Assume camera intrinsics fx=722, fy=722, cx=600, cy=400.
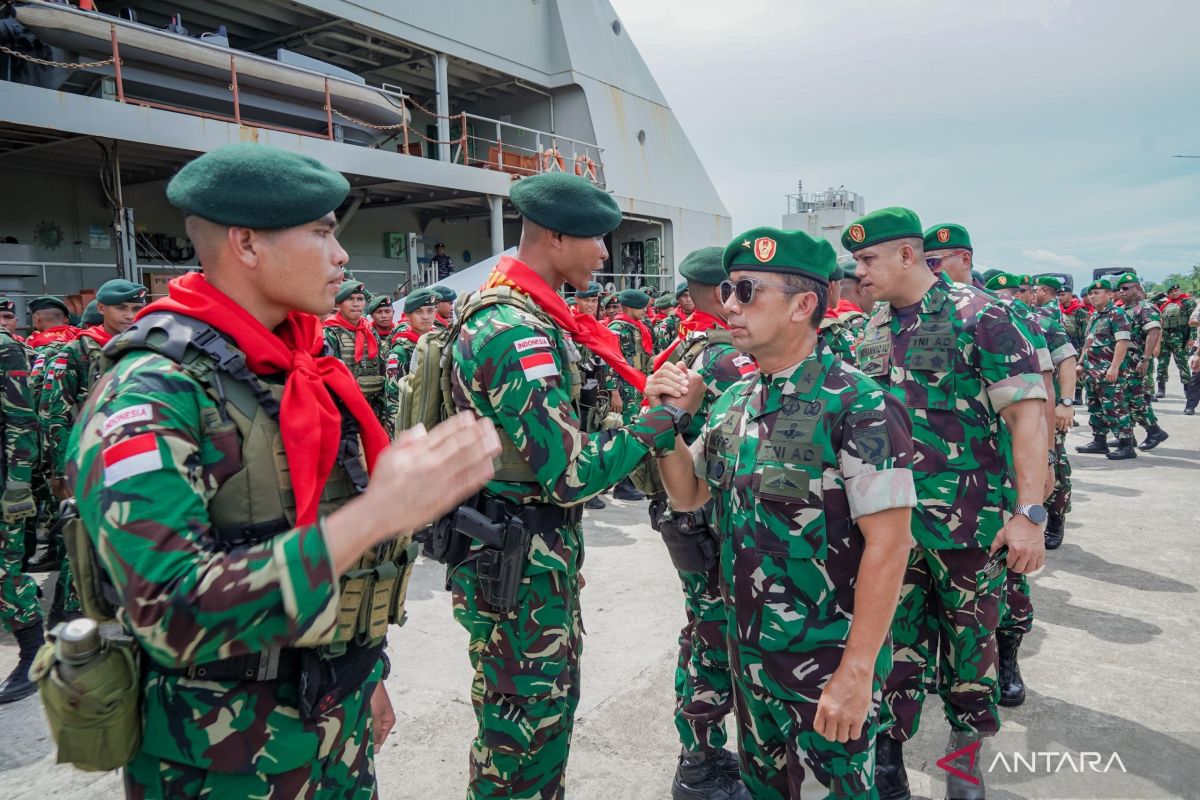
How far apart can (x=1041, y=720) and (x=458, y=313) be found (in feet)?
10.4

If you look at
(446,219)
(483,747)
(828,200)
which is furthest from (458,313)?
(828,200)

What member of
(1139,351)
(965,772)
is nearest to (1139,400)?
(1139,351)

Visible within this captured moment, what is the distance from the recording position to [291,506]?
145 centimetres

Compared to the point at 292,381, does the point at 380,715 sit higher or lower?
lower

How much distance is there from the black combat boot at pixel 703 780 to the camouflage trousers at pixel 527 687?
0.58 meters

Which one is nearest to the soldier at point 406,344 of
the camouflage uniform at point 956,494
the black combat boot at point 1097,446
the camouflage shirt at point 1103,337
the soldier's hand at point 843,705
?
the camouflage uniform at point 956,494

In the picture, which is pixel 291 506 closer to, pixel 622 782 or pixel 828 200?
pixel 622 782

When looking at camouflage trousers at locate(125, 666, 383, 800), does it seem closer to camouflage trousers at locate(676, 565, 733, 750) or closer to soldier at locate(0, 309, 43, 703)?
camouflage trousers at locate(676, 565, 733, 750)

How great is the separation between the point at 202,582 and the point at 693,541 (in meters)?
1.87

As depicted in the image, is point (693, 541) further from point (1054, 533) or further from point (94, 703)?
point (1054, 533)

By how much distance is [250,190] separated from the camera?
4.64ft

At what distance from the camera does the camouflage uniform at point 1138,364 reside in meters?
9.34

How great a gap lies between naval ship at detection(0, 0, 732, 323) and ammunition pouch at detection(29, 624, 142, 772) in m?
8.91

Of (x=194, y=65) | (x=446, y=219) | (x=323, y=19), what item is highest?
(x=323, y=19)
